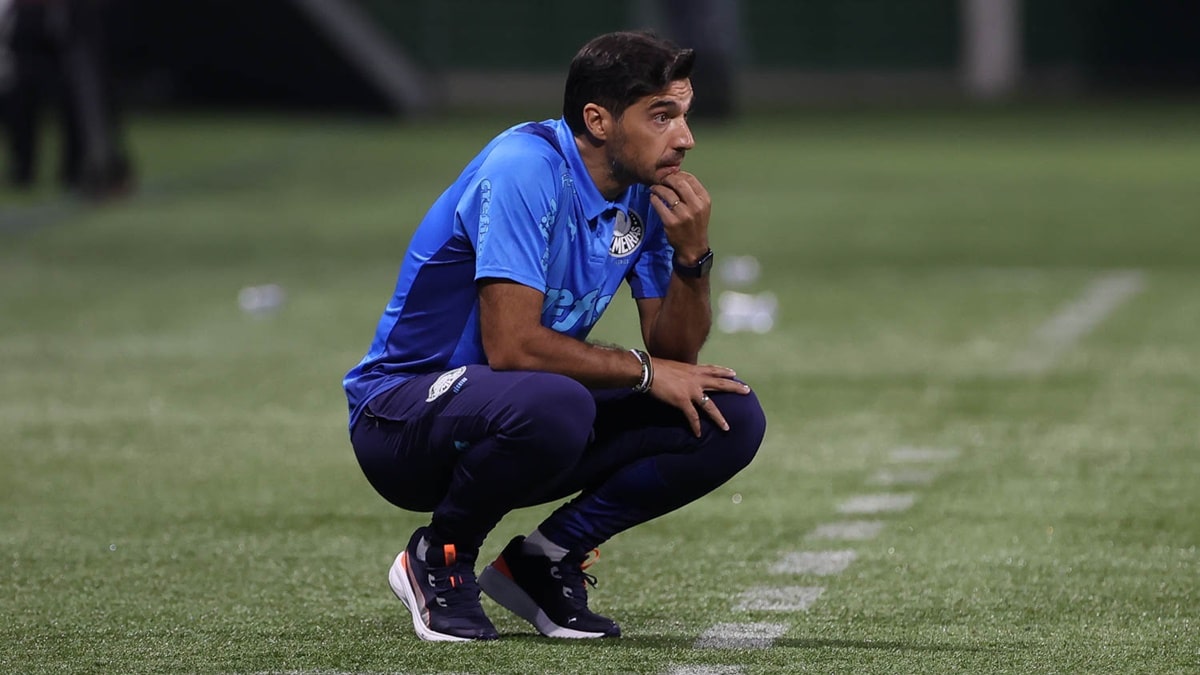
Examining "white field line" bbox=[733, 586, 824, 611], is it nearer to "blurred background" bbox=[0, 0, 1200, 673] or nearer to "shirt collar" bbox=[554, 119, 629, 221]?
"blurred background" bbox=[0, 0, 1200, 673]

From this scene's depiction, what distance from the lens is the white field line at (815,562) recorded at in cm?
534

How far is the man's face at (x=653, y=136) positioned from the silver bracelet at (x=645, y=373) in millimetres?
374

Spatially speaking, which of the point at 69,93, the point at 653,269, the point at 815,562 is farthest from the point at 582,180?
the point at 69,93

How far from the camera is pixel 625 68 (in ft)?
14.3

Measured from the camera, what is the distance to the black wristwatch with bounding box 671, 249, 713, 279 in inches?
178

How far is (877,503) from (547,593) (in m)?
1.92

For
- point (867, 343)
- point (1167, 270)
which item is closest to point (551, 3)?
point (1167, 270)

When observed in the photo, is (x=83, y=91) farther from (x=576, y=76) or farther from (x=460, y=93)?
(x=460, y=93)

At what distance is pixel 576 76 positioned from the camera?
4422mm

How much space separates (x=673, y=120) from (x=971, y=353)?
525 centimetres

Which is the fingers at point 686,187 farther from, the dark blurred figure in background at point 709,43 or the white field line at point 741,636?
the dark blurred figure in background at point 709,43

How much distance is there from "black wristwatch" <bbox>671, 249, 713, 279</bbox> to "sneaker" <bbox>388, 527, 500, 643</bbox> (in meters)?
0.76

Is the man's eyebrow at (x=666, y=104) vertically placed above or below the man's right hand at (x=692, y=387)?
above

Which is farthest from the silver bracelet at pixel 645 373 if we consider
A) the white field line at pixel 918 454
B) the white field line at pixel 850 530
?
the white field line at pixel 918 454
